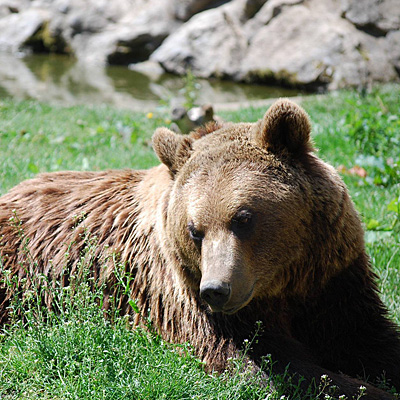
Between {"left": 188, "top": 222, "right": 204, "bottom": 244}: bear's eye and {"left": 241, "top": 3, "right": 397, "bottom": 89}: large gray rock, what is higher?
{"left": 188, "top": 222, "right": 204, "bottom": 244}: bear's eye

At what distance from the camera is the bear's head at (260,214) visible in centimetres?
313

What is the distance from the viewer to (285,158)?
337 cm

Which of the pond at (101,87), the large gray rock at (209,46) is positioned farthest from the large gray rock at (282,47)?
the pond at (101,87)

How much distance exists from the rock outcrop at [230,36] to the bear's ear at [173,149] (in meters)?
9.04

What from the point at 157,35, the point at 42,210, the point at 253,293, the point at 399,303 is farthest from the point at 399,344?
the point at 157,35

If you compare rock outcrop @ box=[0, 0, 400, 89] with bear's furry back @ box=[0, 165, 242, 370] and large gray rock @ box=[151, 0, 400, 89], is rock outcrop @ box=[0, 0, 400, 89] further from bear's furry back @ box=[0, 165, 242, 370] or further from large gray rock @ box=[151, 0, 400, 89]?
bear's furry back @ box=[0, 165, 242, 370]

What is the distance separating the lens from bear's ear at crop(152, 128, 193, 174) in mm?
3672

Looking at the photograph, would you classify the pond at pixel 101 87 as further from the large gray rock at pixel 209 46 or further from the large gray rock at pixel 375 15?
the large gray rock at pixel 375 15

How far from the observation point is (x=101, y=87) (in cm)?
1520

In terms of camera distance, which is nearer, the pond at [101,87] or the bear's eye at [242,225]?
the bear's eye at [242,225]

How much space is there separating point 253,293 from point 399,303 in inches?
61.5

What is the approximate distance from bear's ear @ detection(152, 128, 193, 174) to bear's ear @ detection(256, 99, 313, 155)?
1.65ft

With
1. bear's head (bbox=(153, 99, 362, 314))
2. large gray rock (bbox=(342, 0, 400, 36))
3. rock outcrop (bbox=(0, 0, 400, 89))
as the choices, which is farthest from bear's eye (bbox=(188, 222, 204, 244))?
large gray rock (bbox=(342, 0, 400, 36))

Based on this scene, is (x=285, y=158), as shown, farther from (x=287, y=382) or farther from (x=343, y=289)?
(x=287, y=382)
